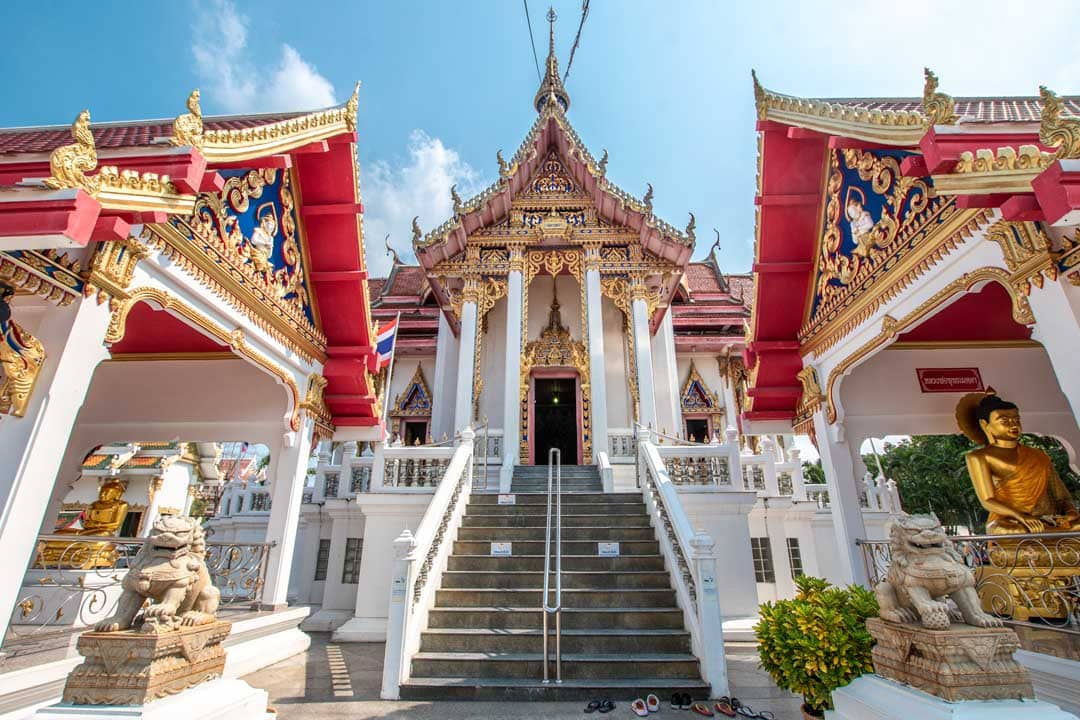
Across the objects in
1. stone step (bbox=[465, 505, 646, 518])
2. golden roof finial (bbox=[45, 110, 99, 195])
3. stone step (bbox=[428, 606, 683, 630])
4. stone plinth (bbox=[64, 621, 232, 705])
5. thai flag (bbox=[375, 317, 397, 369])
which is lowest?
stone step (bbox=[428, 606, 683, 630])

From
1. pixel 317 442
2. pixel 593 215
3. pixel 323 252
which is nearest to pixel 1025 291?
pixel 323 252

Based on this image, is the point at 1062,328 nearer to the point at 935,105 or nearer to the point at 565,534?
the point at 935,105

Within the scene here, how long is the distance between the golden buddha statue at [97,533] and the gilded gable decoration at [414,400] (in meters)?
6.45

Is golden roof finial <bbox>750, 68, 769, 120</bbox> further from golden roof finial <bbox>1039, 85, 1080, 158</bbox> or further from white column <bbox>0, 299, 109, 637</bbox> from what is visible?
white column <bbox>0, 299, 109, 637</bbox>

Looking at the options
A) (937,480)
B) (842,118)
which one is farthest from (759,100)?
(937,480)

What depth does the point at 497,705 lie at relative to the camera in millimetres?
3273

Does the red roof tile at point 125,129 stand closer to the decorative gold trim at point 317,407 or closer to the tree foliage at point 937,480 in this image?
the decorative gold trim at point 317,407

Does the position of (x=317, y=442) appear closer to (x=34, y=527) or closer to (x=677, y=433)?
(x=34, y=527)

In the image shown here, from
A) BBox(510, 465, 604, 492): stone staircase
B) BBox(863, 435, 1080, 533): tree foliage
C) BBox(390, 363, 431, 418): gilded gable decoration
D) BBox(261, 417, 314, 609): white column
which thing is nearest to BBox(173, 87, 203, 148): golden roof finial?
BBox(261, 417, 314, 609): white column

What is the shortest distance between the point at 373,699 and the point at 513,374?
6.09 metres

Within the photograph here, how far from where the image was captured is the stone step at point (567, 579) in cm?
450

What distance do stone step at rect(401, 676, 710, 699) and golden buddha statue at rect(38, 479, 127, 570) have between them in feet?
10.4

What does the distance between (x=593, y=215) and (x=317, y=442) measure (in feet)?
23.1

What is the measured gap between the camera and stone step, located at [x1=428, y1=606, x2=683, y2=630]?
4.03 metres
